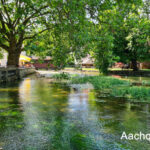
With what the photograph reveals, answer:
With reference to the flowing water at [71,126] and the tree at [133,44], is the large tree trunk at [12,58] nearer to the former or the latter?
the flowing water at [71,126]

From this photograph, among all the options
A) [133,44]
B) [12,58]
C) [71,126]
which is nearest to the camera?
[71,126]

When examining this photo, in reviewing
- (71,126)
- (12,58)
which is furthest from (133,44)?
(71,126)

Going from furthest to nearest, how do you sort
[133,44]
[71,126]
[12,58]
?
→ [133,44] → [12,58] → [71,126]

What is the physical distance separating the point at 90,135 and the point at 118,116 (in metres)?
2.41

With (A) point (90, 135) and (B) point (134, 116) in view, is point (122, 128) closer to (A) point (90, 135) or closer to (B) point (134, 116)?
(A) point (90, 135)

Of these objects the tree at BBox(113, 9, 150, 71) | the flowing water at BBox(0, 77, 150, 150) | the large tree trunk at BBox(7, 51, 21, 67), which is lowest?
the flowing water at BBox(0, 77, 150, 150)

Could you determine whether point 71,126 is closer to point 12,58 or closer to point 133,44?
point 12,58

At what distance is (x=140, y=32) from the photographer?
119 ft

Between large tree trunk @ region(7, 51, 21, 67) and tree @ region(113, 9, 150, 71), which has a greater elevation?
tree @ region(113, 9, 150, 71)

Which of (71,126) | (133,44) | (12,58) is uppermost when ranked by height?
(133,44)

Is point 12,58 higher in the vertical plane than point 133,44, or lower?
lower

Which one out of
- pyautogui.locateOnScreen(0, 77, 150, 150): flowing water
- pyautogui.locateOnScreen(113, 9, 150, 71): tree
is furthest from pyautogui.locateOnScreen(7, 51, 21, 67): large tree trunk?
pyautogui.locateOnScreen(113, 9, 150, 71): tree

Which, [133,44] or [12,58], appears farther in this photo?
[133,44]

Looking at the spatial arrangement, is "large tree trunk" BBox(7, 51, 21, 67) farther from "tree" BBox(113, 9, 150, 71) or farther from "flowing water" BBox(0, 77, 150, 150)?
"tree" BBox(113, 9, 150, 71)
